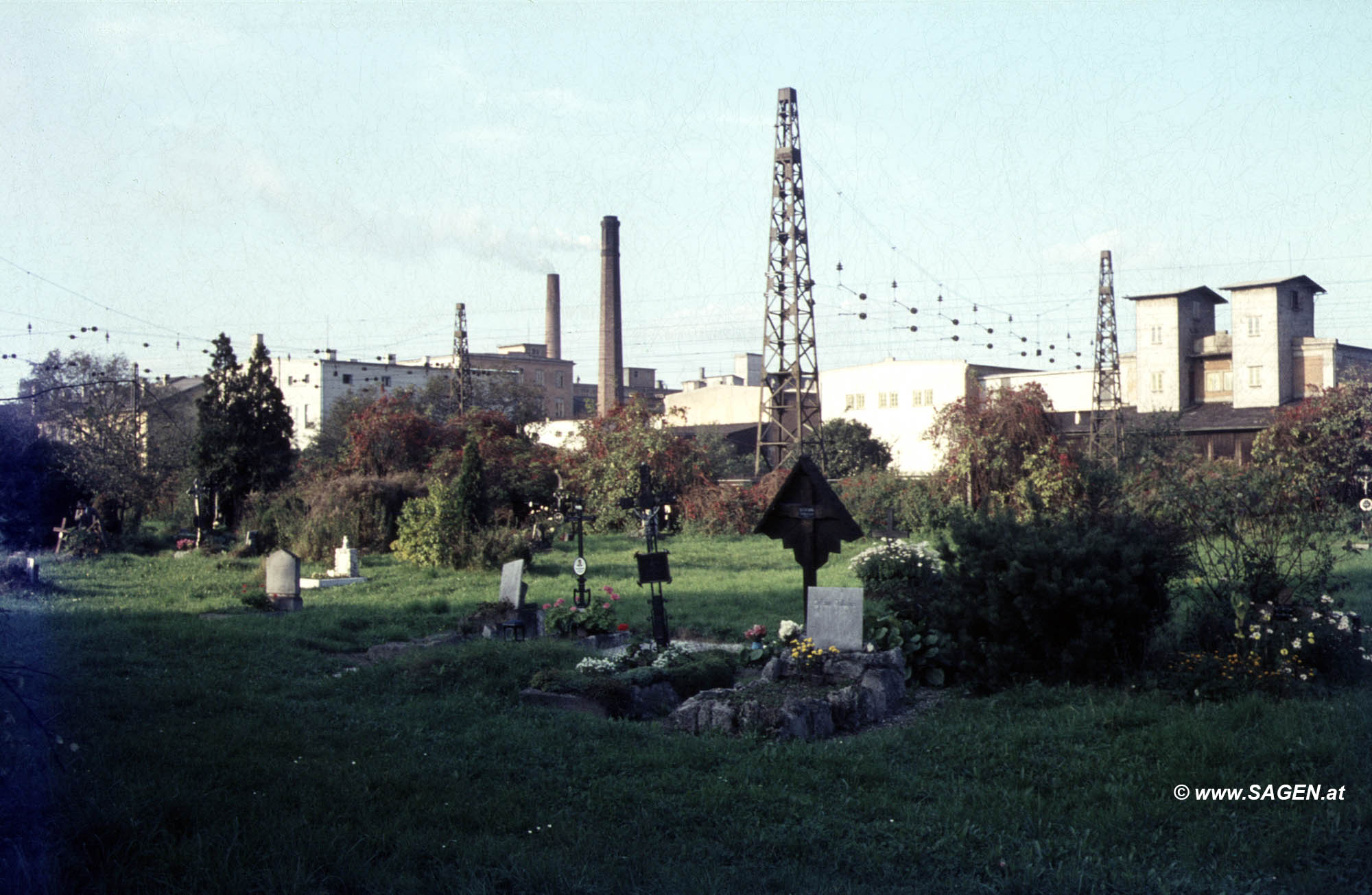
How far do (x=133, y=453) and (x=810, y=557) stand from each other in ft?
98.8

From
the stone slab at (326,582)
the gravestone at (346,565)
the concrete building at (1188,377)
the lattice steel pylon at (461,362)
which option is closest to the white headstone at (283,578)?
the stone slab at (326,582)

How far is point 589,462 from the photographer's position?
31.8m

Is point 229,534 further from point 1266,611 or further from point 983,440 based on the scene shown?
point 1266,611

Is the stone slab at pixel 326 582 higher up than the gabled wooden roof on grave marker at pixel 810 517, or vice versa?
the gabled wooden roof on grave marker at pixel 810 517

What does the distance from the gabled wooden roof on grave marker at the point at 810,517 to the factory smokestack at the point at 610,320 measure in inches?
1674

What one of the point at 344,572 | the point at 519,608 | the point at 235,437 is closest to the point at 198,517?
the point at 235,437

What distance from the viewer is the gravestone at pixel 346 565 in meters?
19.3

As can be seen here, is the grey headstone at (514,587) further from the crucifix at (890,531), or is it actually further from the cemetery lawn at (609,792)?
the crucifix at (890,531)

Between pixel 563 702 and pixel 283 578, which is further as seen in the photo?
pixel 283 578

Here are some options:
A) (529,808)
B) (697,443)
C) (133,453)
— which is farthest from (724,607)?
(133,453)

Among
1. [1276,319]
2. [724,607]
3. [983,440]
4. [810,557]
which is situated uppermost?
[1276,319]

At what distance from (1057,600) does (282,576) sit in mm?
10612

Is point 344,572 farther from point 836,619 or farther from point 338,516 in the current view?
point 836,619

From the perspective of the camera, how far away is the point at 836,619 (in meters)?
9.76
